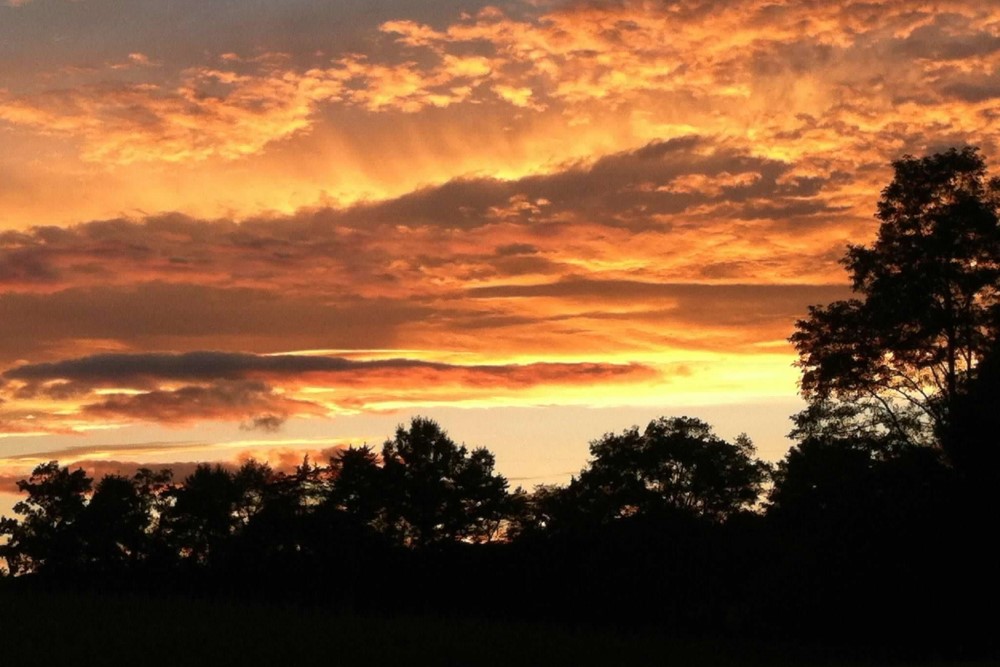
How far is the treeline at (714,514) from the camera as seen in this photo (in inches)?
1638

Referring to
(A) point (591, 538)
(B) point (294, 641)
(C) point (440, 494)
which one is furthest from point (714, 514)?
(B) point (294, 641)

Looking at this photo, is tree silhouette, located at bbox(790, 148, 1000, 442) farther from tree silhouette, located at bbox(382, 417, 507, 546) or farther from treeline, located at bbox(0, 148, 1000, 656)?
tree silhouette, located at bbox(382, 417, 507, 546)

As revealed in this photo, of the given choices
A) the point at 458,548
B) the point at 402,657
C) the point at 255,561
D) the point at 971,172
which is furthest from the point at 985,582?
the point at 255,561

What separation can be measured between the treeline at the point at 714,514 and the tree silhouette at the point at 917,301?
8 centimetres

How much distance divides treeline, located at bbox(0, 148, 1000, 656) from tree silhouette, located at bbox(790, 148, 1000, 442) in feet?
0.26

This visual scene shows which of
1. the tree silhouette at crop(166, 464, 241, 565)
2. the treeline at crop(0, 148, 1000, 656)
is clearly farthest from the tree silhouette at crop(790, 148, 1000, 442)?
the tree silhouette at crop(166, 464, 241, 565)

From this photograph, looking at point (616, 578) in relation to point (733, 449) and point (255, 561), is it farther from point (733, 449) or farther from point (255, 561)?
point (733, 449)

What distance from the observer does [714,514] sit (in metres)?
92.7

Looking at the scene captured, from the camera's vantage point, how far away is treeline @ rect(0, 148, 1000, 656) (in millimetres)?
41594

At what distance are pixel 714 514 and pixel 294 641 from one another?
202 ft

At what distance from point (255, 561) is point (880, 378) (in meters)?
39.0

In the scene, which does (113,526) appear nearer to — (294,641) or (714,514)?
(714,514)

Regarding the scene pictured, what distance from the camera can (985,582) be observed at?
41.0m

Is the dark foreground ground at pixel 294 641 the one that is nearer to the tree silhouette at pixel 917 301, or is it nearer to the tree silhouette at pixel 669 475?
the tree silhouette at pixel 917 301
